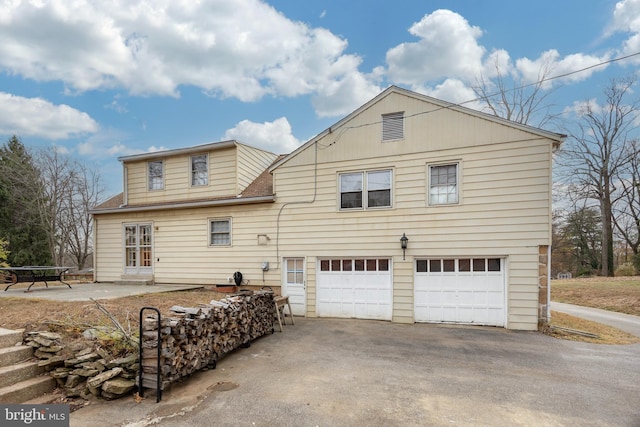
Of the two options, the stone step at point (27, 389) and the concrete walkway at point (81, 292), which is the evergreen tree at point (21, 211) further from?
the stone step at point (27, 389)

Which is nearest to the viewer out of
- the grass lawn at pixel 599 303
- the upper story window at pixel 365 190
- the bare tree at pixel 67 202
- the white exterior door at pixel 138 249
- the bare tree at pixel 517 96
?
the grass lawn at pixel 599 303

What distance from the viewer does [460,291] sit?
8391 mm

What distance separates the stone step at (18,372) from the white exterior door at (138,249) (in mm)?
7615

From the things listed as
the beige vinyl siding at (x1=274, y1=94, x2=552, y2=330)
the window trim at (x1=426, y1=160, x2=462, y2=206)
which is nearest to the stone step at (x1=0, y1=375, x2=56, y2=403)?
the beige vinyl siding at (x1=274, y1=94, x2=552, y2=330)

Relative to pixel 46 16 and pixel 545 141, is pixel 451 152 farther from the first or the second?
pixel 46 16

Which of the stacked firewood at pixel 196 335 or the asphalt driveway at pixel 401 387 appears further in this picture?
the stacked firewood at pixel 196 335

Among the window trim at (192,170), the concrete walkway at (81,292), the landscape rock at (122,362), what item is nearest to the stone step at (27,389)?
the landscape rock at (122,362)

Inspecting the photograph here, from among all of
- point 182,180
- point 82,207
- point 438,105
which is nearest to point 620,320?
point 438,105

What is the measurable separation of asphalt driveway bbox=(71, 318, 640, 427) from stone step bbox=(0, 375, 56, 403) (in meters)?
0.95

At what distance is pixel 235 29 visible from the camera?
11.5 m

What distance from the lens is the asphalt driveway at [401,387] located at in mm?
3535

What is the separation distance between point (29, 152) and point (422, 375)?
29460mm

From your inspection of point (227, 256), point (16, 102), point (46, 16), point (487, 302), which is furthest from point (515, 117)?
point (16, 102)

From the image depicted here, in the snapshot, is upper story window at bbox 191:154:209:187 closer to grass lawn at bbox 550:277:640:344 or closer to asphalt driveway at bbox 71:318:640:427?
asphalt driveway at bbox 71:318:640:427
